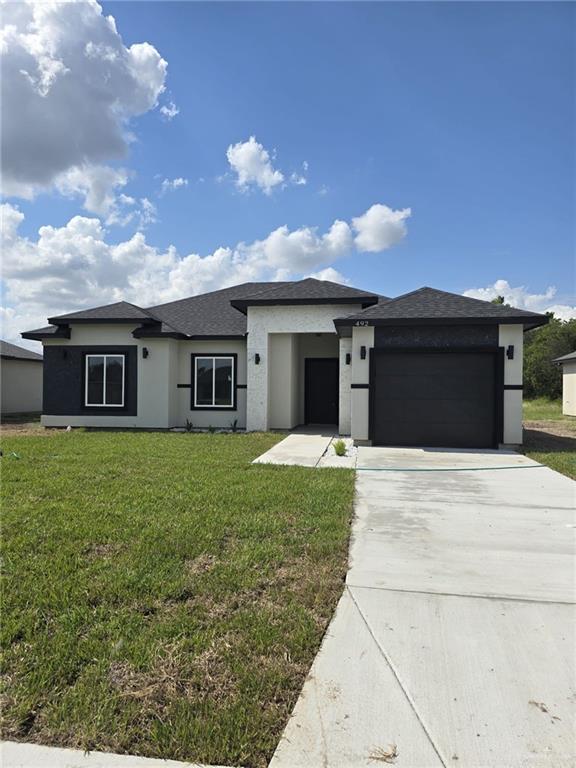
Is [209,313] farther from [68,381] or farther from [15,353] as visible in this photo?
[15,353]

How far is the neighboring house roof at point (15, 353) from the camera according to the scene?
2181 cm

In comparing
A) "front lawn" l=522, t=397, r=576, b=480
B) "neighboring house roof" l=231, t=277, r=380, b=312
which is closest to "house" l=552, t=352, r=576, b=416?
"front lawn" l=522, t=397, r=576, b=480

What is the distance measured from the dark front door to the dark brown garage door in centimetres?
448

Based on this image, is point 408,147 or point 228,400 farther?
point 228,400

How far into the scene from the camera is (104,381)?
14.9 m

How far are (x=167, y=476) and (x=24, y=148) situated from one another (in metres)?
8.56

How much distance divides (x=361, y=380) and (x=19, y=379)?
19.6 metres

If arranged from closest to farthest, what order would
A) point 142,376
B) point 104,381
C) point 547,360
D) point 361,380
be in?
point 361,380 < point 142,376 < point 104,381 < point 547,360

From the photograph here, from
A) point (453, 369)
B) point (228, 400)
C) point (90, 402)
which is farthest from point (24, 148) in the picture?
point (453, 369)

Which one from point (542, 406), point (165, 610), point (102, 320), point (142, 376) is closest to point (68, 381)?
point (102, 320)

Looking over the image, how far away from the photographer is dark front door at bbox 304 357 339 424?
16000mm

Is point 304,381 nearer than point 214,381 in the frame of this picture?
No

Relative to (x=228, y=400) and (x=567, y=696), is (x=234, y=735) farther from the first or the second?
(x=228, y=400)

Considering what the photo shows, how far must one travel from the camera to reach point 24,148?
33.4ft
